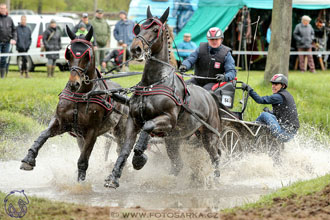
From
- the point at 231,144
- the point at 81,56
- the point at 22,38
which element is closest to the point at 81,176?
the point at 81,56

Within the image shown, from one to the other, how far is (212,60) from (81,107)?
2714 mm

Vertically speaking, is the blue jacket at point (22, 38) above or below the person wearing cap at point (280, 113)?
above

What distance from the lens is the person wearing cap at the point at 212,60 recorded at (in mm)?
9719

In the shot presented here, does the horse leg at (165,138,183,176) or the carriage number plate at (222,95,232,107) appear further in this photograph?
the carriage number plate at (222,95,232,107)

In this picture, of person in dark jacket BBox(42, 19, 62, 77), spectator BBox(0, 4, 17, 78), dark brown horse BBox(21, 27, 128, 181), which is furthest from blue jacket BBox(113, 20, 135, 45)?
dark brown horse BBox(21, 27, 128, 181)

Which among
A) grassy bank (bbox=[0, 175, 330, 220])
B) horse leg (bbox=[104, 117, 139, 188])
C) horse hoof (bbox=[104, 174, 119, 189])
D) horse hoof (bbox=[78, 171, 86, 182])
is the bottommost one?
horse hoof (bbox=[78, 171, 86, 182])

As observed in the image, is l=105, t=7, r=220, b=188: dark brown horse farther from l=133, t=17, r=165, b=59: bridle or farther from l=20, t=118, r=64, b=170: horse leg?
l=20, t=118, r=64, b=170: horse leg

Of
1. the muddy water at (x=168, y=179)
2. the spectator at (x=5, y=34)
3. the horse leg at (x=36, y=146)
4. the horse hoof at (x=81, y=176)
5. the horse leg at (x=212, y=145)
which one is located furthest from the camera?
the spectator at (x=5, y=34)

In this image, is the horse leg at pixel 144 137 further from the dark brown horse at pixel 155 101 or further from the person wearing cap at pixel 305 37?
the person wearing cap at pixel 305 37

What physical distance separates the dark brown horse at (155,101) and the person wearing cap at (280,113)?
72.6 inches

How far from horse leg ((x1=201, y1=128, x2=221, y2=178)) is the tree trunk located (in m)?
5.70

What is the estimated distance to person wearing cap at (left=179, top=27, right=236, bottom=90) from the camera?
9.72 meters

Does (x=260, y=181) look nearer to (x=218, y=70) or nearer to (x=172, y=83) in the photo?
(x=218, y=70)

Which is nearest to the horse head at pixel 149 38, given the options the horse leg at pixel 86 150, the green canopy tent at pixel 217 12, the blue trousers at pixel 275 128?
the horse leg at pixel 86 150
